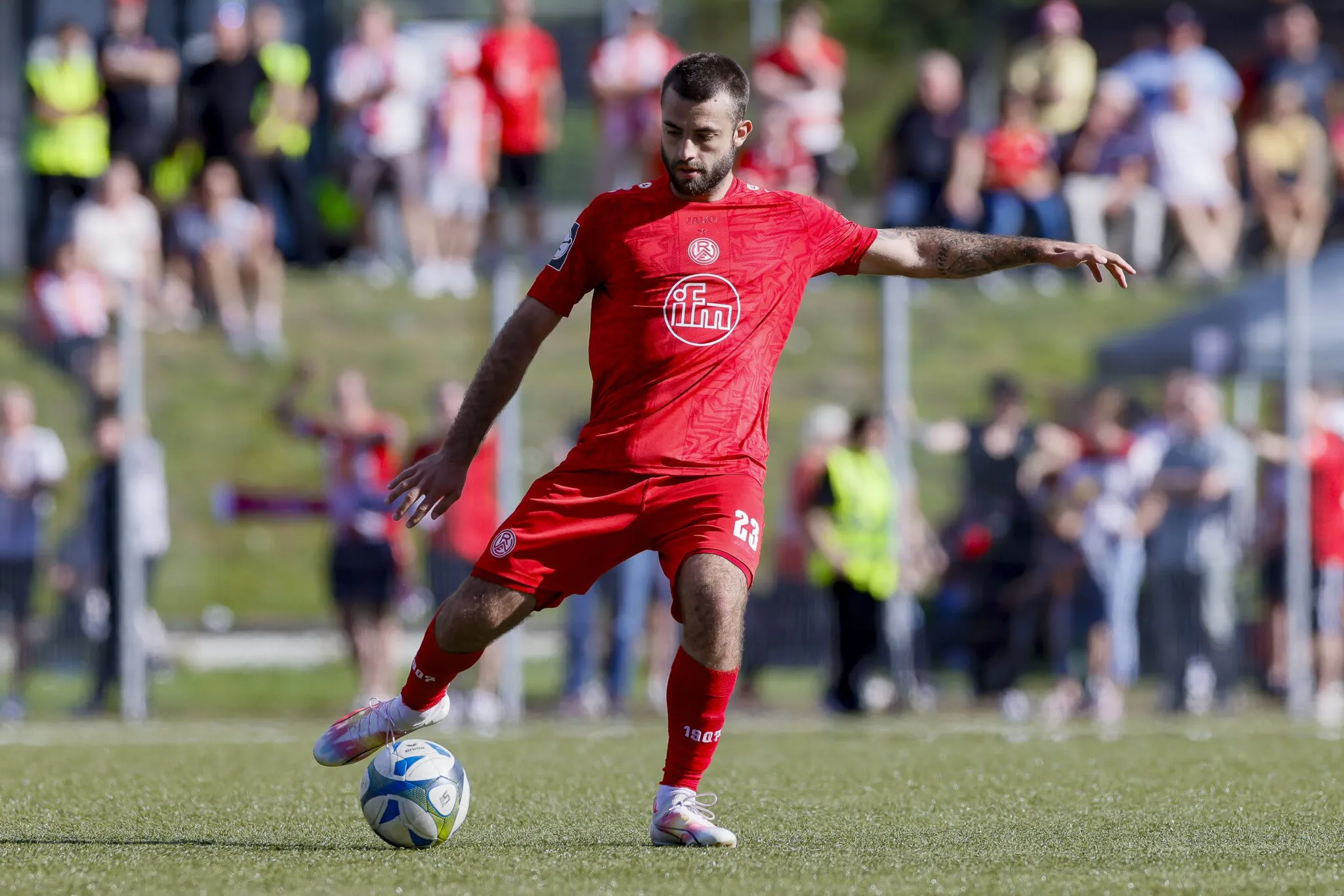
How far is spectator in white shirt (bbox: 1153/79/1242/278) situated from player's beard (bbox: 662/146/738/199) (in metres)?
Answer: 9.38

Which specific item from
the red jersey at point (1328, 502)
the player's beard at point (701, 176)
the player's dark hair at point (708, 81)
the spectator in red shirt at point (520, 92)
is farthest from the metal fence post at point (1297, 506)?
the player's dark hair at point (708, 81)

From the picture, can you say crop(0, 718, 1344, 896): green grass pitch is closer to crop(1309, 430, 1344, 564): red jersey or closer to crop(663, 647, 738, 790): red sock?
crop(663, 647, 738, 790): red sock

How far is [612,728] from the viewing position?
1109 cm

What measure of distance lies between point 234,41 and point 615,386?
32.4 ft

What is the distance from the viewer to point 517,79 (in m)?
14.7

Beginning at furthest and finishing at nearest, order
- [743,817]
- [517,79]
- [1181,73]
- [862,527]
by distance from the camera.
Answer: [1181,73] < [517,79] < [862,527] < [743,817]

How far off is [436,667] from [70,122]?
33.9 ft

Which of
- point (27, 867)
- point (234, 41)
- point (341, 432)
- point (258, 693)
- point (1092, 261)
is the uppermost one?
point (234, 41)

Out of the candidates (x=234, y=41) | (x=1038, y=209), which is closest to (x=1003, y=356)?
(x=1038, y=209)

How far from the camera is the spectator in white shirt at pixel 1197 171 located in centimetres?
1471

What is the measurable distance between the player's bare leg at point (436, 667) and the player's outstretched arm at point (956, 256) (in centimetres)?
155

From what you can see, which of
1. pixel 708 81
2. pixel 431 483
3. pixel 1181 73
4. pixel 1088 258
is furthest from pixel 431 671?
pixel 1181 73

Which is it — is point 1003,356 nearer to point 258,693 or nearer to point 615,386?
point 258,693

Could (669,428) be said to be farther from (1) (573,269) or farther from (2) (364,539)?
(2) (364,539)
